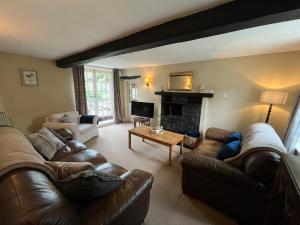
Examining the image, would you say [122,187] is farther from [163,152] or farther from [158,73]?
[158,73]

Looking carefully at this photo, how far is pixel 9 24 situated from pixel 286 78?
4.58 meters

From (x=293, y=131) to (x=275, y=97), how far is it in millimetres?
664

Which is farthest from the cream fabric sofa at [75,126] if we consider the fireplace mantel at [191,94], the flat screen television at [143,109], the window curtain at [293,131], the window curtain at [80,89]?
the window curtain at [293,131]

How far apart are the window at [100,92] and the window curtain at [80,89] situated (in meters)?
0.37

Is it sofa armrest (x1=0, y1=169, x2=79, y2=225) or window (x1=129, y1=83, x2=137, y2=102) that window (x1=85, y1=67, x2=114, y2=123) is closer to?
window (x1=129, y1=83, x2=137, y2=102)

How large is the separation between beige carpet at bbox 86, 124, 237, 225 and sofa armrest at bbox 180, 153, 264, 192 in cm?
46

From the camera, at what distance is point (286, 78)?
2.72 m

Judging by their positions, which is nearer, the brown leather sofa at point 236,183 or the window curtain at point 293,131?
the brown leather sofa at point 236,183

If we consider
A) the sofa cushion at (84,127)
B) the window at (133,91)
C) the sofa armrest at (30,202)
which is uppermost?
the window at (133,91)

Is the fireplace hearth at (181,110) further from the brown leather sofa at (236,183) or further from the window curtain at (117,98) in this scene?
the brown leather sofa at (236,183)

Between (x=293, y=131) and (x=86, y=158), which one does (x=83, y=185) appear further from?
(x=293, y=131)

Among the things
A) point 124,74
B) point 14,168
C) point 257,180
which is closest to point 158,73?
point 124,74

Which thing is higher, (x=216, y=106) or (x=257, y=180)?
(x=216, y=106)

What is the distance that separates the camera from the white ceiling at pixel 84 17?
126 cm
